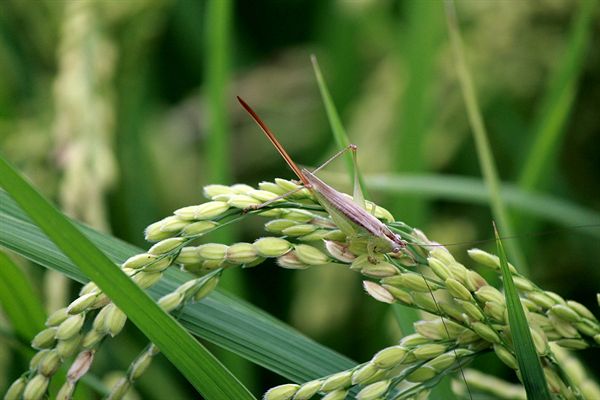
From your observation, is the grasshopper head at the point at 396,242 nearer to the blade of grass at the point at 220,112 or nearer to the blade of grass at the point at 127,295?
the blade of grass at the point at 127,295

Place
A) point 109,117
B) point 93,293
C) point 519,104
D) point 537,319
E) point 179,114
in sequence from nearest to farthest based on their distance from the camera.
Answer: point 93,293 → point 537,319 → point 109,117 → point 519,104 → point 179,114

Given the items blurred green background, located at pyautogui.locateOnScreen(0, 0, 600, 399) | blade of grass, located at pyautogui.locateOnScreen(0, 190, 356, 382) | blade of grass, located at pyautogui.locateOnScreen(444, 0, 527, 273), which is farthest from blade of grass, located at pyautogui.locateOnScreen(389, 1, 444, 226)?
blade of grass, located at pyautogui.locateOnScreen(0, 190, 356, 382)

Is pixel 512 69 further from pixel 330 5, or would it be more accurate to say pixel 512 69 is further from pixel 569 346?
pixel 569 346

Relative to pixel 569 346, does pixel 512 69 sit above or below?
above

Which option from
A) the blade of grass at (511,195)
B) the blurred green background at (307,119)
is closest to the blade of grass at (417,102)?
the blurred green background at (307,119)

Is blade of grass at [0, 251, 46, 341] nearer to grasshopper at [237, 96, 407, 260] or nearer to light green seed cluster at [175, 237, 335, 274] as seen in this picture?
light green seed cluster at [175, 237, 335, 274]

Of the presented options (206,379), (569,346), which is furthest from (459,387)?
(206,379)
